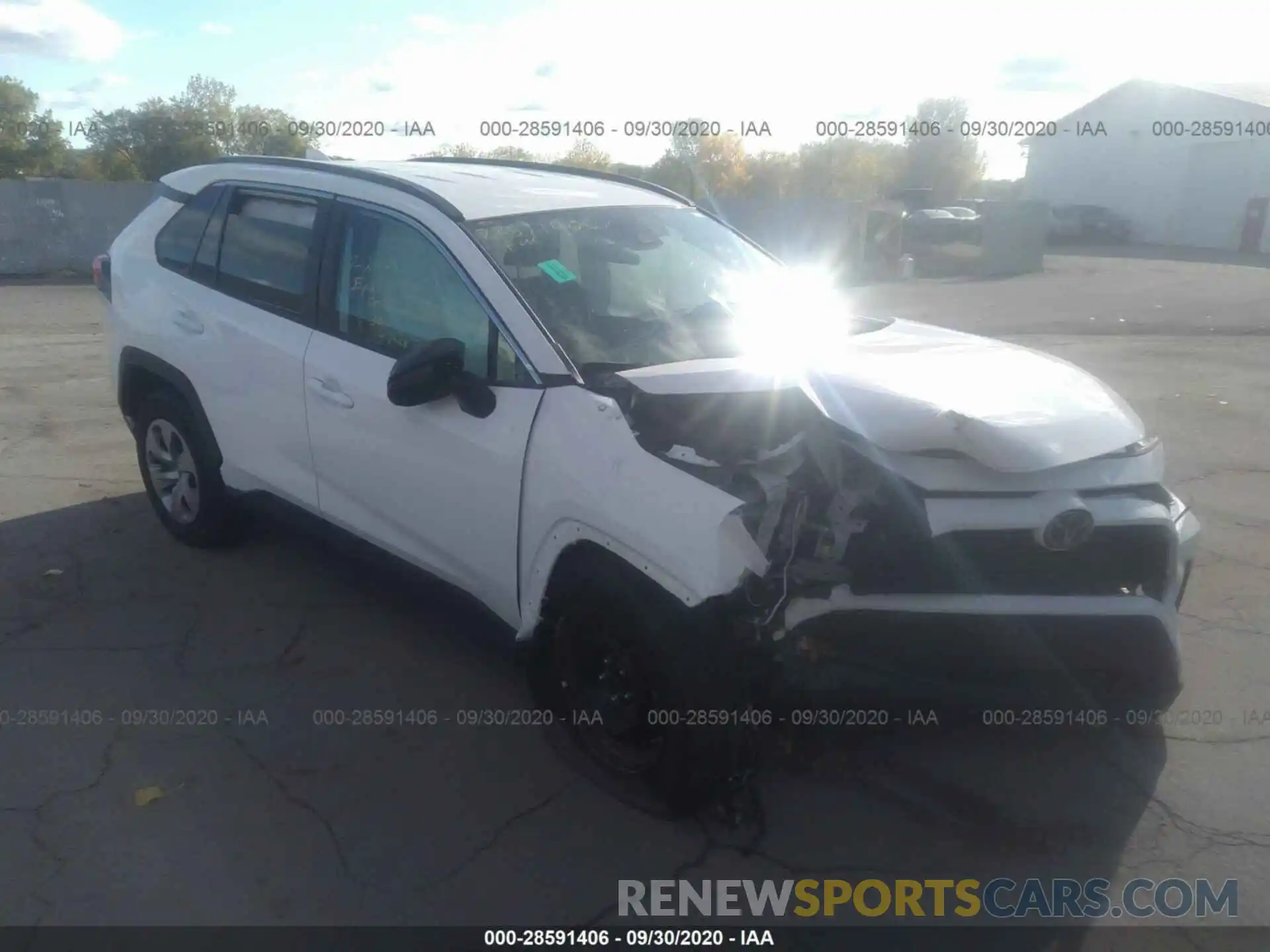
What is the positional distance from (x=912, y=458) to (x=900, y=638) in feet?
1.75

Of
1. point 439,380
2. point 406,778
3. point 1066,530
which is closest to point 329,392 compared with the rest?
point 439,380

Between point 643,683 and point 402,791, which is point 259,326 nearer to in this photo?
point 402,791

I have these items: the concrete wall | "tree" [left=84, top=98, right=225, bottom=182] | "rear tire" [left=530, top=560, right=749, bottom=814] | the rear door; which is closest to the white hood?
"rear tire" [left=530, top=560, right=749, bottom=814]

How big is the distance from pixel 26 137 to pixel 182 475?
154ft

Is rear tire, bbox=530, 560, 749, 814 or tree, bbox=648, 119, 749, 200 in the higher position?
tree, bbox=648, 119, 749, 200

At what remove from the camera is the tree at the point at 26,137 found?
3959 cm

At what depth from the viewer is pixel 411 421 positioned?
356 centimetres

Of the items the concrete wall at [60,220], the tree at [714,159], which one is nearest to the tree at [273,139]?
the concrete wall at [60,220]

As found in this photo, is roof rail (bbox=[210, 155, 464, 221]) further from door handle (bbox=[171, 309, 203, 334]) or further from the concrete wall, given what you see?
the concrete wall

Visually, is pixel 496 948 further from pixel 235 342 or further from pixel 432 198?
pixel 235 342

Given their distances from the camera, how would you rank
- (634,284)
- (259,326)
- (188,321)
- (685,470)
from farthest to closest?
1. (188,321)
2. (259,326)
3. (634,284)
4. (685,470)

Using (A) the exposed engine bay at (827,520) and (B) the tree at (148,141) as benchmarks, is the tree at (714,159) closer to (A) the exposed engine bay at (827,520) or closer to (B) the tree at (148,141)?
(B) the tree at (148,141)

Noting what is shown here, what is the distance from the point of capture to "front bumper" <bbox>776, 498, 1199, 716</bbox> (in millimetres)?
2906

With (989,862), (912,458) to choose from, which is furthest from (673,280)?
(989,862)
